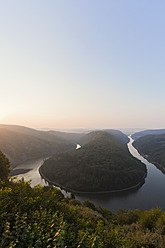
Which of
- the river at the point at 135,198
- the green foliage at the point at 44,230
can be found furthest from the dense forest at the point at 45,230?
the river at the point at 135,198

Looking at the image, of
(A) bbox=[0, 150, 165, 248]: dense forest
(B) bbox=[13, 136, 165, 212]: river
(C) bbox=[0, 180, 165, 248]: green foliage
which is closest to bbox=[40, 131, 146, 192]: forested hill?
(B) bbox=[13, 136, 165, 212]: river

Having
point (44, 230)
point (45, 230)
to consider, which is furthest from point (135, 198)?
point (45, 230)

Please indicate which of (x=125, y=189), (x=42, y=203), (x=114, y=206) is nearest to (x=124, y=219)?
(x=42, y=203)

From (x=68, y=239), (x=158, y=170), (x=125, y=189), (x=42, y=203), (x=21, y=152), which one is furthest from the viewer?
(x=21, y=152)

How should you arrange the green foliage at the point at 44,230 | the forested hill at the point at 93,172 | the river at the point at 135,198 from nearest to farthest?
the green foliage at the point at 44,230, the river at the point at 135,198, the forested hill at the point at 93,172

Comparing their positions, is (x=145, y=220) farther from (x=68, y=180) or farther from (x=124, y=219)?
(x=68, y=180)

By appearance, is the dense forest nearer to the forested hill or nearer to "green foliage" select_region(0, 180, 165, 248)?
"green foliage" select_region(0, 180, 165, 248)

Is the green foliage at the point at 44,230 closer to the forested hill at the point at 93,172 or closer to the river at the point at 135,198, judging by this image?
the river at the point at 135,198

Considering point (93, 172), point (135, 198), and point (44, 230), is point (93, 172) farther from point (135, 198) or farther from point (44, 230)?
point (44, 230)
